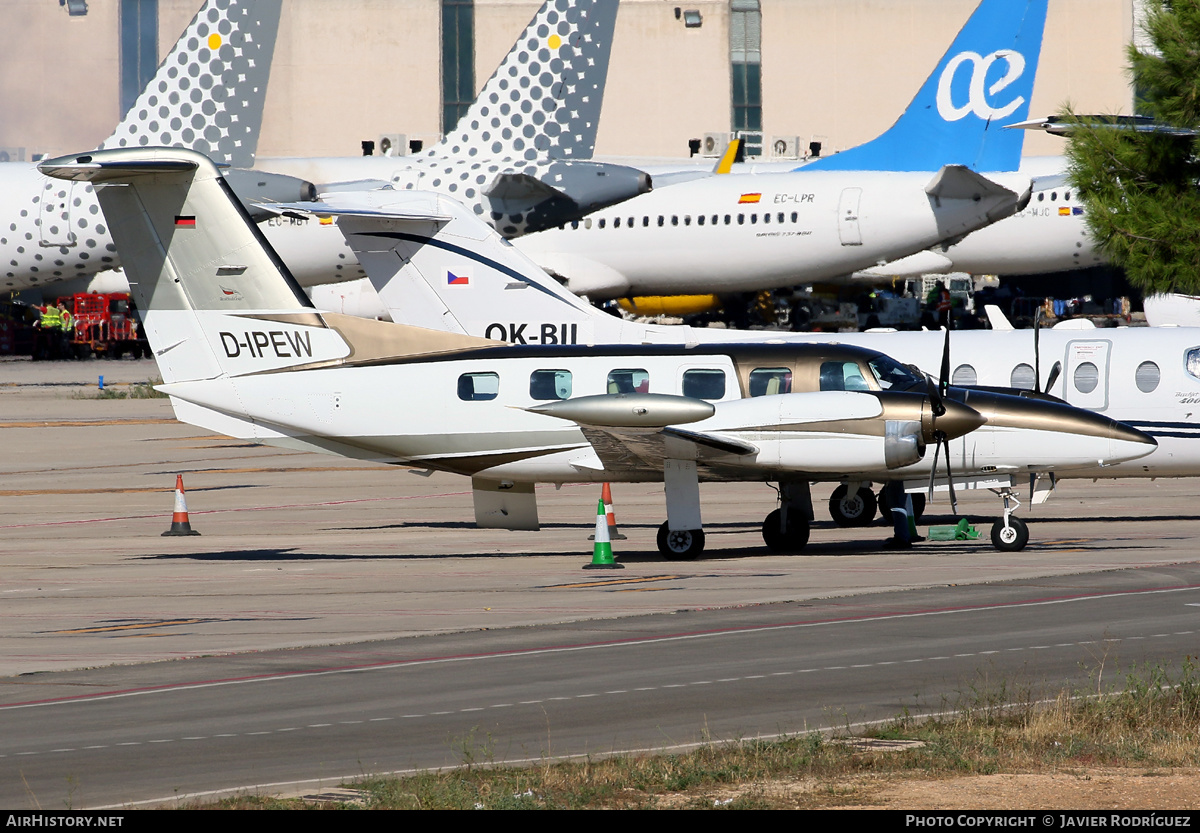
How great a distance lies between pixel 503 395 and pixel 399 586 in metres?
3.81

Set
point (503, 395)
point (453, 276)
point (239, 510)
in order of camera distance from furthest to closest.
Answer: point (239, 510) < point (453, 276) < point (503, 395)

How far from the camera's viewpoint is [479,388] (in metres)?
22.0

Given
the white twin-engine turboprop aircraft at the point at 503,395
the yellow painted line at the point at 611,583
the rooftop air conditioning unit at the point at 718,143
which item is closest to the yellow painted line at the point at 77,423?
the white twin-engine turboprop aircraft at the point at 503,395

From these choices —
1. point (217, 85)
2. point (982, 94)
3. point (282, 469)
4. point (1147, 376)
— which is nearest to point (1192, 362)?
point (1147, 376)

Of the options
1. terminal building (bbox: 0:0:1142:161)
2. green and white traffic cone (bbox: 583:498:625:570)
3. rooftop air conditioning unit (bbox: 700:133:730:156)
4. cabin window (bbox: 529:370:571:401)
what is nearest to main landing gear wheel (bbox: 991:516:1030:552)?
green and white traffic cone (bbox: 583:498:625:570)

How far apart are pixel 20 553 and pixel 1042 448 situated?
1429 centimetres

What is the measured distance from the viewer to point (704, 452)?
21031mm

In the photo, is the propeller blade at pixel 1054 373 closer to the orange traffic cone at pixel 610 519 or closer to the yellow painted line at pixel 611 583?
the orange traffic cone at pixel 610 519

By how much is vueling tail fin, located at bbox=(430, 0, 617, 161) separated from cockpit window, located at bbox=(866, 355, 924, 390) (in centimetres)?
2127

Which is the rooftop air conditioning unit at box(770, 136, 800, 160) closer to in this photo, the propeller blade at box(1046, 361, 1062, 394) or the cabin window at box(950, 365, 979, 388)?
the cabin window at box(950, 365, 979, 388)

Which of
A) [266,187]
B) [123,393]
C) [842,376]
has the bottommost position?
[123,393]

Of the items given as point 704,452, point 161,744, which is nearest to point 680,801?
point 161,744

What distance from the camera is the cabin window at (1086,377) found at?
2489cm

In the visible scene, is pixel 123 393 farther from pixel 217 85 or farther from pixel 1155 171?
pixel 1155 171
